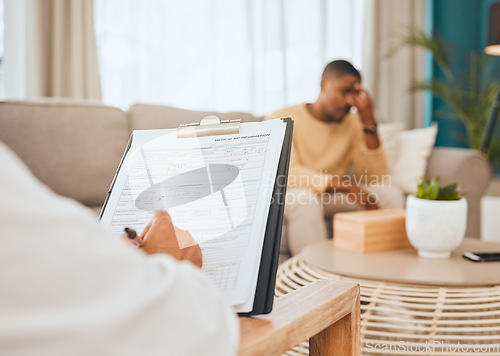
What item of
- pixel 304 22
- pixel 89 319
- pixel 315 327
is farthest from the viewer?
pixel 304 22

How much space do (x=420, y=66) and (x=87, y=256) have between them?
3.98 metres

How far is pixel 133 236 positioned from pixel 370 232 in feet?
3.13

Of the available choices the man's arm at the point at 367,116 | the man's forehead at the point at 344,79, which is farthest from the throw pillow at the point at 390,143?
the man's forehead at the point at 344,79

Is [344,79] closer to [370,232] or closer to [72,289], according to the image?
[370,232]

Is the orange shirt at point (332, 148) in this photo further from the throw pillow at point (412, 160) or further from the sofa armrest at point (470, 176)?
the sofa armrest at point (470, 176)

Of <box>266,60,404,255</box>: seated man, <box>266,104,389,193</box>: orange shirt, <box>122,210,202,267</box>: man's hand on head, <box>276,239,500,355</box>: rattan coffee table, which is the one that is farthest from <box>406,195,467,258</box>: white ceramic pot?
<box>266,104,389,193</box>: orange shirt

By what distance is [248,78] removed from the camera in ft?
10.9

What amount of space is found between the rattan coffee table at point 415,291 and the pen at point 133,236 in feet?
1.87

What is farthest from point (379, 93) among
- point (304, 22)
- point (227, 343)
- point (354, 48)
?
point (227, 343)

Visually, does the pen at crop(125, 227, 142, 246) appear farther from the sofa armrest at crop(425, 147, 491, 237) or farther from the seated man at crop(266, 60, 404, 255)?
the sofa armrest at crop(425, 147, 491, 237)

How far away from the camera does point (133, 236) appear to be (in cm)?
→ 58

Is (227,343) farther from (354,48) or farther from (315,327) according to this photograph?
(354,48)

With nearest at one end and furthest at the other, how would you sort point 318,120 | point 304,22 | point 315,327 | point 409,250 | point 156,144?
point 315,327, point 156,144, point 409,250, point 318,120, point 304,22

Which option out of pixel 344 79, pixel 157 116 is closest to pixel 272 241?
pixel 157 116
